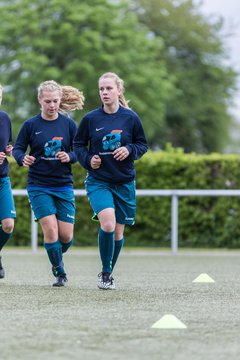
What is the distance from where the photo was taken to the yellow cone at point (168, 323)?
6.48 meters

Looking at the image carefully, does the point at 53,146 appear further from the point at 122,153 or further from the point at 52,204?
the point at 122,153

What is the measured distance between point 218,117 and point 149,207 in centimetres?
3773

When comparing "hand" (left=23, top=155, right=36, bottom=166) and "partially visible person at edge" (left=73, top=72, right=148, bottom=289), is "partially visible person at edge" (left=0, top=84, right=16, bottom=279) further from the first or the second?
"partially visible person at edge" (left=73, top=72, right=148, bottom=289)

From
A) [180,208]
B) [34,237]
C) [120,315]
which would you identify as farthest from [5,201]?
[180,208]

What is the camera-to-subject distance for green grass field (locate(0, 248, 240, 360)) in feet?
18.5

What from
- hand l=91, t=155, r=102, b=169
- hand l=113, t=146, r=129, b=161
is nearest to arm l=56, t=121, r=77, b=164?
hand l=91, t=155, r=102, b=169

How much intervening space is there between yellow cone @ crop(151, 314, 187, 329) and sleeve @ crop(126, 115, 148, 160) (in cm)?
286

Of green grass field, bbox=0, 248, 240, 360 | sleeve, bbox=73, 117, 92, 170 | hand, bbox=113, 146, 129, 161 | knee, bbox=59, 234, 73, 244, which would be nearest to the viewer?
green grass field, bbox=0, 248, 240, 360

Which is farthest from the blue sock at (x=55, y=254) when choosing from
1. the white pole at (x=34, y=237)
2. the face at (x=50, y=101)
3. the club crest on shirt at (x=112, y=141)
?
the white pole at (x=34, y=237)

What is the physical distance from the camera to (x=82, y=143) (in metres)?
9.38

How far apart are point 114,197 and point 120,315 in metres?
2.34

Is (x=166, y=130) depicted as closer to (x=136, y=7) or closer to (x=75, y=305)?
(x=136, y=7)

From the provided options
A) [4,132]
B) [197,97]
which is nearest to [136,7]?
[197,97]

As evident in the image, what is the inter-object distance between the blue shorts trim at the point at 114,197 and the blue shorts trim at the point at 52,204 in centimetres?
32
